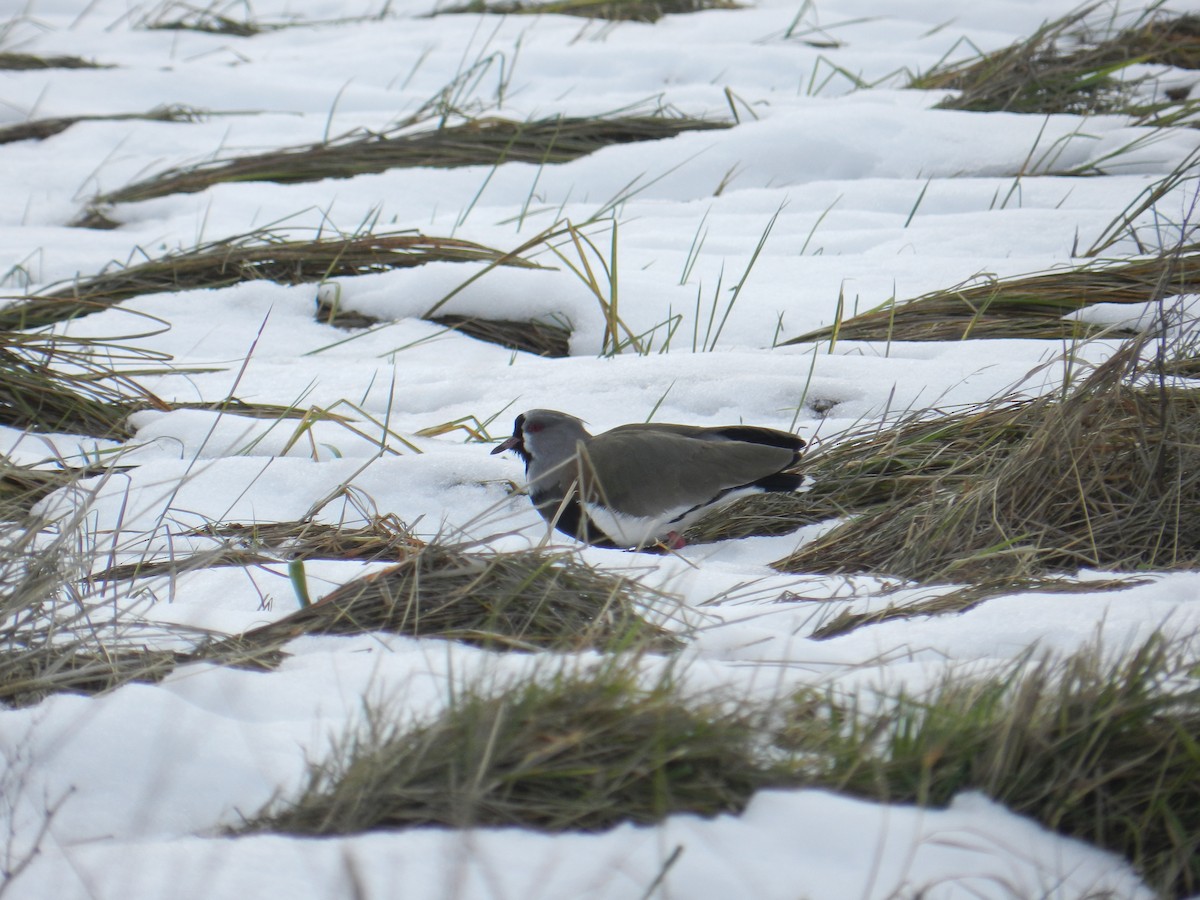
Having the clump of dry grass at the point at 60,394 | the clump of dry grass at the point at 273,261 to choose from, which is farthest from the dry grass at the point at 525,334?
the clump of dry grass at the point at 60,394

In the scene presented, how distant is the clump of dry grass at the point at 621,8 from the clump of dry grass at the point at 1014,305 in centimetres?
464

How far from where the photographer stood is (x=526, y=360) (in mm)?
4324

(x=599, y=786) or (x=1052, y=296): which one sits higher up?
(x=1052, y=296)

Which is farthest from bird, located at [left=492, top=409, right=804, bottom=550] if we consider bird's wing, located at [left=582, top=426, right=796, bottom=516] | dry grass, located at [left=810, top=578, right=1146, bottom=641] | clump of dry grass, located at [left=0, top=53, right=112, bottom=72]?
clump of dry grass, located at [left=0, top=53, right=112, bottom=72]

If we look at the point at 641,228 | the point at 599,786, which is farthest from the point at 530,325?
the point at 599,786

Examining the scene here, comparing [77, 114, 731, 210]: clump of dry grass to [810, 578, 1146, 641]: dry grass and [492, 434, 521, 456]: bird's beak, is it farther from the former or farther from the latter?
[810, 578, 1146, 641]: dry grass

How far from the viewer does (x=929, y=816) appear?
156 centimetres

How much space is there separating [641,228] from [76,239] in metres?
2.68

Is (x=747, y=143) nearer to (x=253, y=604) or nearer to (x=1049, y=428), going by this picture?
(x=1049, y=428)

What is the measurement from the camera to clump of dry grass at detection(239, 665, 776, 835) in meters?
1.55

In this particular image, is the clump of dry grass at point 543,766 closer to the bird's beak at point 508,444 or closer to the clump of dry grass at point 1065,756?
the clump of dry grass at point 1065,756

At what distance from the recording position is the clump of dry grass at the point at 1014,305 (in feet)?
12.8

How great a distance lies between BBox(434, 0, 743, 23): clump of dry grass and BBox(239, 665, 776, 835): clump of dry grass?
23.5 feet

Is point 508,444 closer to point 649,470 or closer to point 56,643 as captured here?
point 649,470
